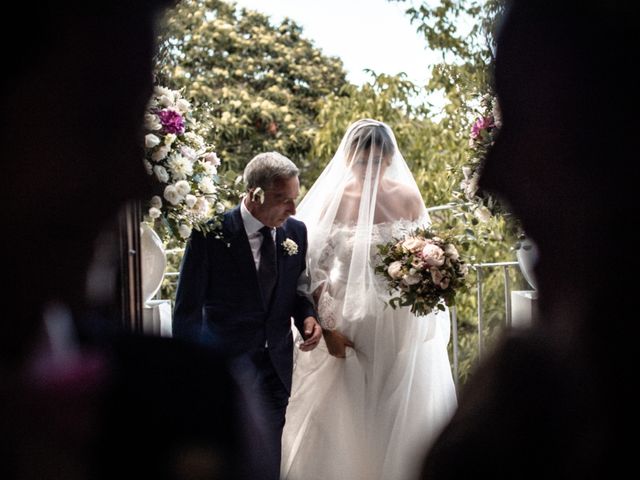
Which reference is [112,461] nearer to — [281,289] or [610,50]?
[610,50]

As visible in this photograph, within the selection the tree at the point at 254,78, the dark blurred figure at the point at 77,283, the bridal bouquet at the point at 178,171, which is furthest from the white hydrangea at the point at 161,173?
the tree at the point at 254,78

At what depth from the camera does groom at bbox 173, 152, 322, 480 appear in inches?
161

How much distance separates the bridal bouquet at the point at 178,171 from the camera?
391cm

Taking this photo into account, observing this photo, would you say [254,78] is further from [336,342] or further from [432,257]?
[432,257]

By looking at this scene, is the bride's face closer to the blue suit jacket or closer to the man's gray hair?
the man's gray hair

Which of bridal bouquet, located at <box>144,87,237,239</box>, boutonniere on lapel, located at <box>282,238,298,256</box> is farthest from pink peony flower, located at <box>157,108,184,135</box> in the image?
boutonniere on lapel, located at <box>282,238,298,256</box>

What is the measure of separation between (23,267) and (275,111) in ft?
36.7

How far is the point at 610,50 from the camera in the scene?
59cm

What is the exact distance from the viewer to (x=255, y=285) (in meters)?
4.12

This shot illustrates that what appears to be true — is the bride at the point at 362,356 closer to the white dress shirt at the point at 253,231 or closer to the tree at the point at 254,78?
the white dress shirt at the point at 253,231

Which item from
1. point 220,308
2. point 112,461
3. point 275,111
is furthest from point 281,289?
point 275,111

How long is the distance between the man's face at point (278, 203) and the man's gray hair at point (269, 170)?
0.02 m

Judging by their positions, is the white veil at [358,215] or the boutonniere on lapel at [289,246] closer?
the boutonniere on lapel at [289,246]

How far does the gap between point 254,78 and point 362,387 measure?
8.40 metres
